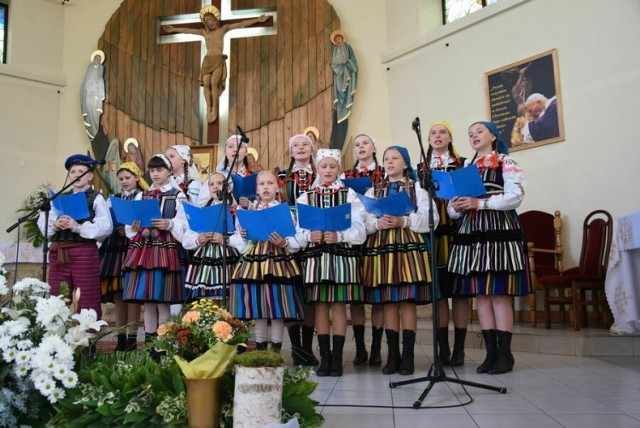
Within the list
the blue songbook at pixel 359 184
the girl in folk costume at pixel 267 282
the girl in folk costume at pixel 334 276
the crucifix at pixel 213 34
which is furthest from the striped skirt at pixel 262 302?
the crucifix at pixel 213 34

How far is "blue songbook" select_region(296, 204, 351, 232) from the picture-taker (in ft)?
10.8

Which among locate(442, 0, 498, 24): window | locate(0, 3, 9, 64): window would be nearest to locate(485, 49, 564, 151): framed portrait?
locate(442, 0, 498, 24): window

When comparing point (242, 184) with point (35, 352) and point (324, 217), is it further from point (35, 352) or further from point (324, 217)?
point (35, 352)

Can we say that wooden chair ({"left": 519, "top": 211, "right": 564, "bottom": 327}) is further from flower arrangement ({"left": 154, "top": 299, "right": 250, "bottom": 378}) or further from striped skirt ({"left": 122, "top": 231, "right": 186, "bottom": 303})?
flower arrangement ({"left": 154, "top": 299, "right": 250, "bottom": 378})

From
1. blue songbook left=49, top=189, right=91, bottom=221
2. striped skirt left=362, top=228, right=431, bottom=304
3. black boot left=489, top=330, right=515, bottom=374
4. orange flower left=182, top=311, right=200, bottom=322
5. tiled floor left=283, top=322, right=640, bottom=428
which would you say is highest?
blue songbook left=49, top=189, right=91, bottom=221

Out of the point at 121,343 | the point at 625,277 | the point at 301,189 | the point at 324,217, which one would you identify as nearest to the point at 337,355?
the point at 324,217

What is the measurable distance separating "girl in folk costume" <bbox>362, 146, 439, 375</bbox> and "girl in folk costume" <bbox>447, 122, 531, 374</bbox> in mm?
207

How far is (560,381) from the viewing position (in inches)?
123

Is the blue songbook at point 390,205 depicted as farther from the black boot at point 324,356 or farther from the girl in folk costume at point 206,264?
the girl in folk costume at point 206,264

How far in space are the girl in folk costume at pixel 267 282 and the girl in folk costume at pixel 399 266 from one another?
442 millimetres

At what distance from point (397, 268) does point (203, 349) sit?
1.50 meters

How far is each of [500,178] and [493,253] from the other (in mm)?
452

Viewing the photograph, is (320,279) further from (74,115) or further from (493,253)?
(74,115)

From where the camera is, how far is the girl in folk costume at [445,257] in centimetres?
366
